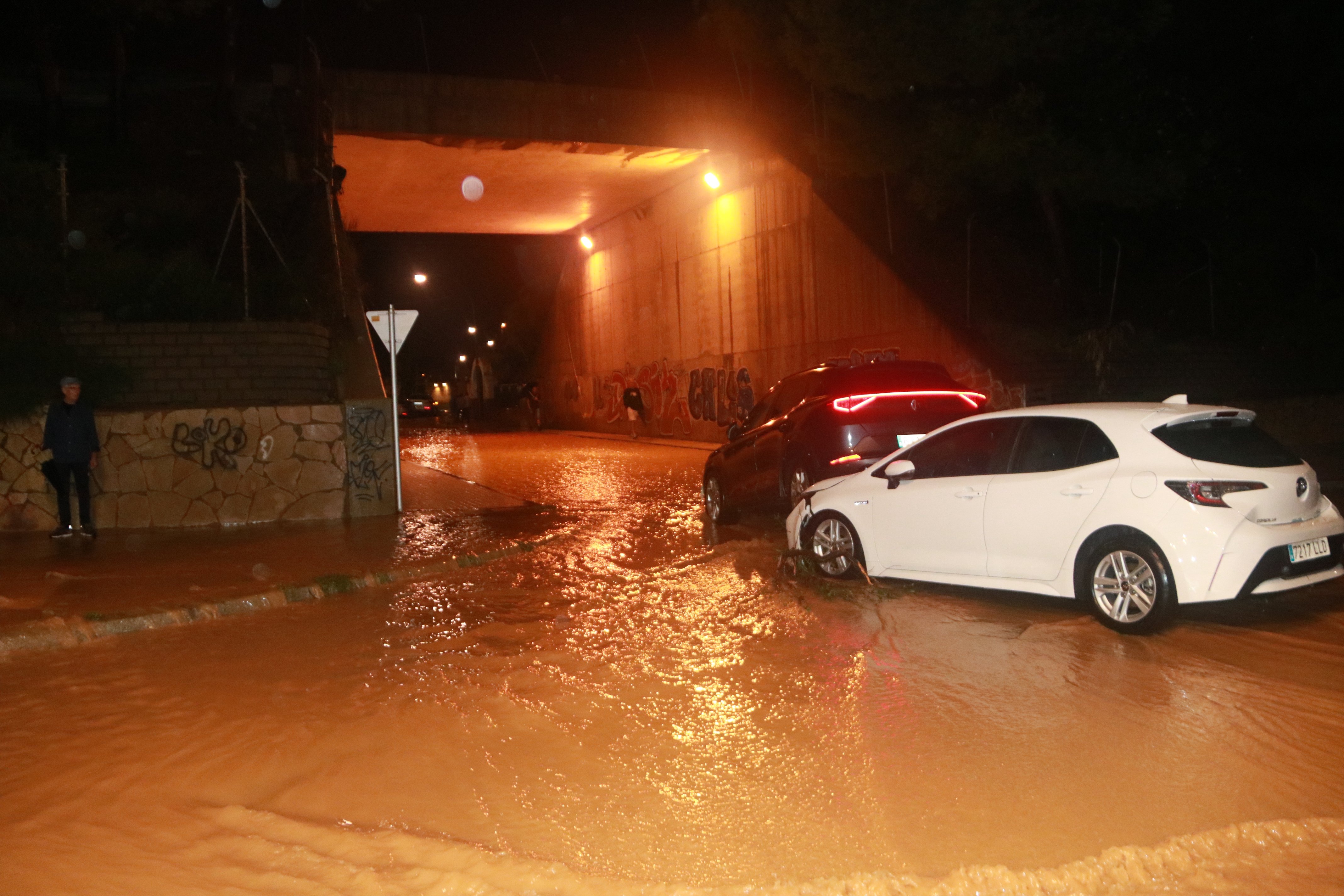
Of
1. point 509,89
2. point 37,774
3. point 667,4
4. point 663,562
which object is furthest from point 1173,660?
point 667,4

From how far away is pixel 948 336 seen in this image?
1958 cm

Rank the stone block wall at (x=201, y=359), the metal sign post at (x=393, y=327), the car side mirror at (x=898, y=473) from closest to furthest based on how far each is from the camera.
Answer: the car side mirror at (x=898, y=473) → the metal sign post at (x=393, y=327) → the stone block wall at (x=201, y=359)

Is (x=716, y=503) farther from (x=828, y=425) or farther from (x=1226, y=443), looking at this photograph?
(x=1226, y=443)

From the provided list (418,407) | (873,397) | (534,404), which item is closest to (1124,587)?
(873,397)

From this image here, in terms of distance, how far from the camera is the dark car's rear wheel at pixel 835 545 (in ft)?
29.5

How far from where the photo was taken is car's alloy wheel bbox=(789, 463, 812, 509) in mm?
11414

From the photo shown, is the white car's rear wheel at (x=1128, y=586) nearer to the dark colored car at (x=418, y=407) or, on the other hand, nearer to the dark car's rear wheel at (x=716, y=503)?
the dark car's rear wheel at (x=716, y=503)

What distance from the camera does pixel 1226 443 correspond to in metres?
7.00

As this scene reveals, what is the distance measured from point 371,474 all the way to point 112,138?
492 inches

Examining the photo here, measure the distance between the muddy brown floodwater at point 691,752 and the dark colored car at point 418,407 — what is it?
2497 inches

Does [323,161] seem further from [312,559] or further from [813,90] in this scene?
[312,559]

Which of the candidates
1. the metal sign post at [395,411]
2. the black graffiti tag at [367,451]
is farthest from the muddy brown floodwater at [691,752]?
the black graffiti tag at [367,451]

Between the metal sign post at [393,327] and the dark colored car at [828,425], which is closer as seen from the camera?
the dark colored car at [828,425]

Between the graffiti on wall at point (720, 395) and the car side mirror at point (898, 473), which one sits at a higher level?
the graffiti on wall at point (720, 395)
